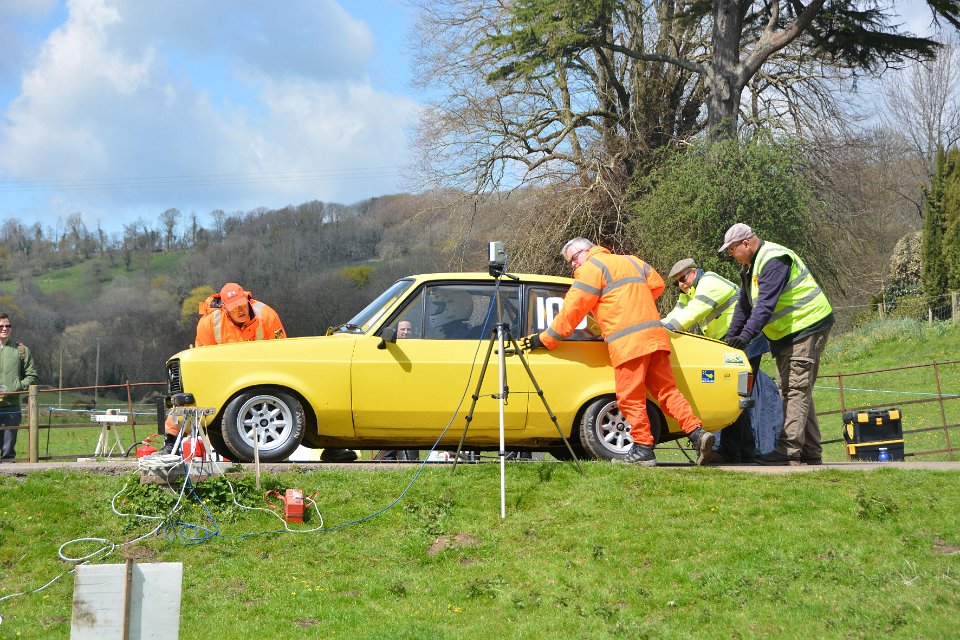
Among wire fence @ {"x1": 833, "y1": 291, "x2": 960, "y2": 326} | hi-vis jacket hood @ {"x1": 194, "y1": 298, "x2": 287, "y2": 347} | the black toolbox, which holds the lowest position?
the black toolbox

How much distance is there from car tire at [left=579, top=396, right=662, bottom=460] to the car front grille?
11.7 ft

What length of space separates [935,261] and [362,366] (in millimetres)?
33535

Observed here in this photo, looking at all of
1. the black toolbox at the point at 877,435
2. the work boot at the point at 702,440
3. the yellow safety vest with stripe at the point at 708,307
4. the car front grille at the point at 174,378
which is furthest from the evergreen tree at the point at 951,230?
the car front grille at the point at 174,378

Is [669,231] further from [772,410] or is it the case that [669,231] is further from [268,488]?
[268,488]

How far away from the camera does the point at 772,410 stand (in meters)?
10.4

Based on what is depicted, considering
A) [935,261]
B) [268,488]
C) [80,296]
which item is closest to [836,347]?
[935,261]

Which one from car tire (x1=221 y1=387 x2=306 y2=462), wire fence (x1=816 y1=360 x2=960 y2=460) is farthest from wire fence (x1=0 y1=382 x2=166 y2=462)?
wire fence (x1=816 y1=360 x2=960 y2=460)

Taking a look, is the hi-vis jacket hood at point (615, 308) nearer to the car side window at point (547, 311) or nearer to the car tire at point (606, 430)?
the car side window at point (547, 311)

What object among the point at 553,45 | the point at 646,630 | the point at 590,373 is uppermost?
the point at 553,45

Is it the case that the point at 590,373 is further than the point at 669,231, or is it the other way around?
the point at 669,231

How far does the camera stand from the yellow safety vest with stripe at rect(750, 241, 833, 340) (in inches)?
383

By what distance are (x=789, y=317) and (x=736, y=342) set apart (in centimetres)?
57

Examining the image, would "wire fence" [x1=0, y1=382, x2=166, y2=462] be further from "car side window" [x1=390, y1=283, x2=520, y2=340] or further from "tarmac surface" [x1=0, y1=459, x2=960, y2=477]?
"car side window" [x1=390, y1=283, x2=520, y2=340]

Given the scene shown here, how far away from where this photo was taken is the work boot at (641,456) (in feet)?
28.6
